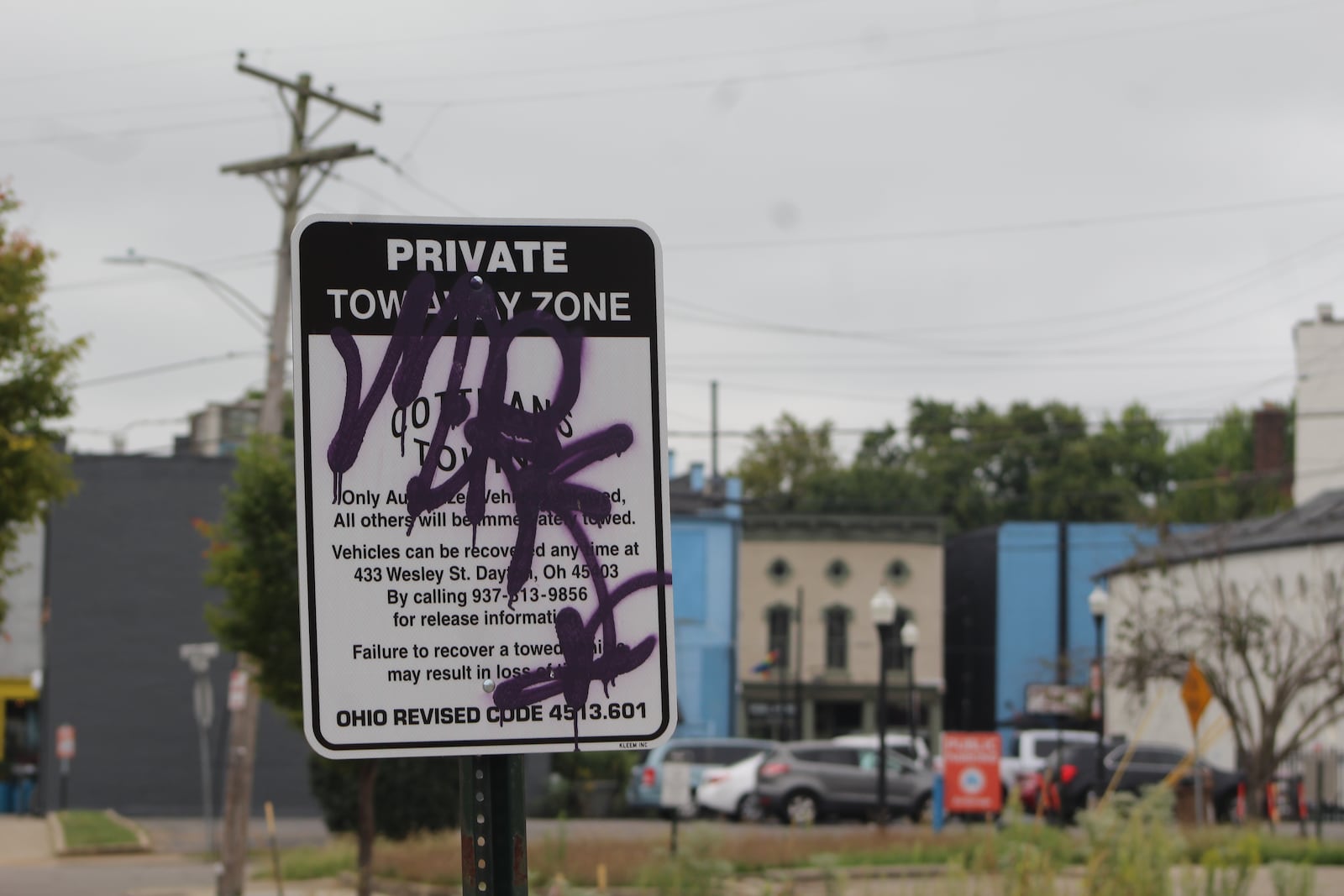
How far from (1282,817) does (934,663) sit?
2285cm

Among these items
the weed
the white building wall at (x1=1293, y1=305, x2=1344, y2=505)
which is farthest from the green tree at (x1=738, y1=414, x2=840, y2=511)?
the weed

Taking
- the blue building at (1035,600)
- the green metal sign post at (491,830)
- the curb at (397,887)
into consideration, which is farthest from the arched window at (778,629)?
the green metal sign post at (491,830)

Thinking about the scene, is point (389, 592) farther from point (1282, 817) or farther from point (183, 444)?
point (183, 444)

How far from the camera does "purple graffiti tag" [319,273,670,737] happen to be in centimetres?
236

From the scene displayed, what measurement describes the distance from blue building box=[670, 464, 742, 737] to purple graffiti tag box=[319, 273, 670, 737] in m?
48.6

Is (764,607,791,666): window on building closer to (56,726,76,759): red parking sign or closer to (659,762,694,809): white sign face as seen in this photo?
(56,726,76,759): red parking sign

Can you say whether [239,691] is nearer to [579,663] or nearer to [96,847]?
[96,847]

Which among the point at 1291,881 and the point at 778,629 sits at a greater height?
the point at 1291,881

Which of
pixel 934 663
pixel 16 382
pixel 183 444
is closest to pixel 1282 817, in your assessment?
pixel 934 663

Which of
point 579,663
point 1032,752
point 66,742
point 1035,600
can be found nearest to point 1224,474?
point 1035,600

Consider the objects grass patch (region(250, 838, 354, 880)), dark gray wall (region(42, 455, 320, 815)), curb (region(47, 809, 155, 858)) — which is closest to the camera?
grass patch (region(250, 838, 354, 880))

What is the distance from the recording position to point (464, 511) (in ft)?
7.76

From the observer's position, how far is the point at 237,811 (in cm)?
1942

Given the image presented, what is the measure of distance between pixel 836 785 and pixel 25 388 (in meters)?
20.6
